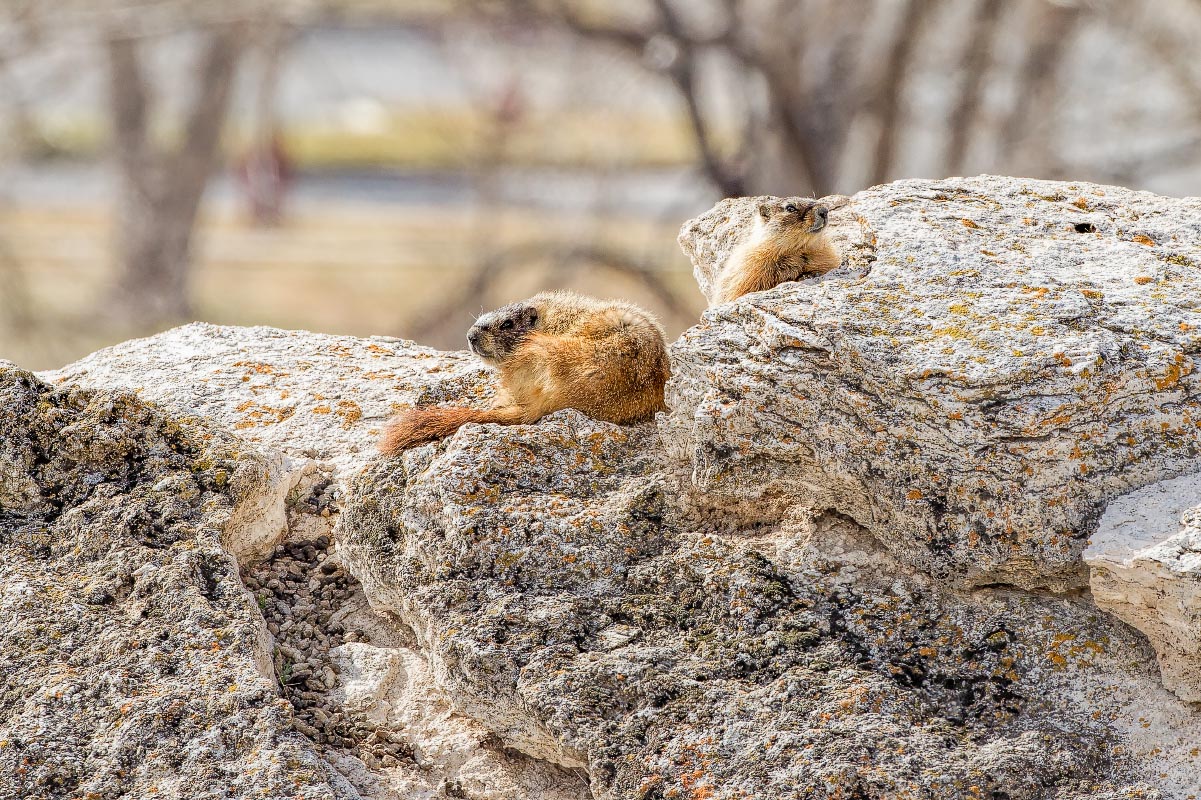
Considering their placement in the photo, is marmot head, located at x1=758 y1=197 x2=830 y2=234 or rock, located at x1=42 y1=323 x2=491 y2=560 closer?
rock, located at x1=42 y1=323 x2=491 y2=560

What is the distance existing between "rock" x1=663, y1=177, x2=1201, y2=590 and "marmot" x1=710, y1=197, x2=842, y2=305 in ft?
1.89

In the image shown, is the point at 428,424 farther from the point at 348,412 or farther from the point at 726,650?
the point at 726,650

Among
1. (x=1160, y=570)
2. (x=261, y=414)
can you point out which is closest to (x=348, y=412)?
(x=261, y=414)

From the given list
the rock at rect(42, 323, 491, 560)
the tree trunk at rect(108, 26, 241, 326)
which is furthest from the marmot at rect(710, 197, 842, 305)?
the tree trunk at rect(108, 26, 241, 326)

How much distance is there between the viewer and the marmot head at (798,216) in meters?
4.79

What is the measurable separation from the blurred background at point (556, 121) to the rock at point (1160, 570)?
808 cm

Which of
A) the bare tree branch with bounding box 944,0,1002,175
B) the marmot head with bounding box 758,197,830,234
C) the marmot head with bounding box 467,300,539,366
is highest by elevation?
the bare tree branch with bounding box 944,0,1002,175

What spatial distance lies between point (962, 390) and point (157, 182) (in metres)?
17.5

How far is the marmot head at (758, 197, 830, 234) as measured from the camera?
4785mm

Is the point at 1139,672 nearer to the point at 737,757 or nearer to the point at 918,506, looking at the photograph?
the point at 918,506

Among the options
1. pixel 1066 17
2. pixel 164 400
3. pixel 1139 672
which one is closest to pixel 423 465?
pixel 164 400

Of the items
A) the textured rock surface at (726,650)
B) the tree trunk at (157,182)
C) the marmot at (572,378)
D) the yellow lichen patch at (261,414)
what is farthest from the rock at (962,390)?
the tree trunk at (157,182)

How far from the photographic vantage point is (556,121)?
16.2 meters

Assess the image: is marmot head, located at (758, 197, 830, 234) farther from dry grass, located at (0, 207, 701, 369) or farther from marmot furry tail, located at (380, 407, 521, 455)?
dry grass, located at (0, 207, 701, 369)
